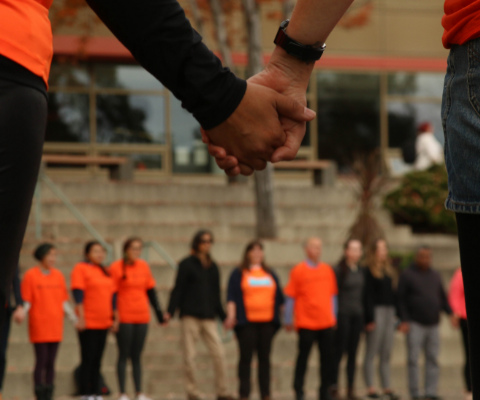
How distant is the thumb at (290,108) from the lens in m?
2.14

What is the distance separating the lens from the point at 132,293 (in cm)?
949

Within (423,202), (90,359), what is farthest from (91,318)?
(423,202)

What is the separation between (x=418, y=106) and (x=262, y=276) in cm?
1378

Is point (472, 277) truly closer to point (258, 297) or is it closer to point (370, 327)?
point (258, 297)

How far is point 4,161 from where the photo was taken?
4.93ft

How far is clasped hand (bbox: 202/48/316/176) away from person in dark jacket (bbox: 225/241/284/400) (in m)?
7.51

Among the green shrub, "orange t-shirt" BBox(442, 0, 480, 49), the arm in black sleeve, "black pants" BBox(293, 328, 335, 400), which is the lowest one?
"black pants" BBox(293, 328, 335, 400)

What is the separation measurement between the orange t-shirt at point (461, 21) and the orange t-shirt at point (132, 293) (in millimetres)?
7931

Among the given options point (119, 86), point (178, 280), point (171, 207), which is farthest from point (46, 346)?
point (119, 86)

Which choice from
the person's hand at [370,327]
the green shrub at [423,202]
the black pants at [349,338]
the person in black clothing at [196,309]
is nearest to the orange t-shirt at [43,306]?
the person in black clothing at [196,309]

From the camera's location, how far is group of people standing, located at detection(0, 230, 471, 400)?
9.04 meters

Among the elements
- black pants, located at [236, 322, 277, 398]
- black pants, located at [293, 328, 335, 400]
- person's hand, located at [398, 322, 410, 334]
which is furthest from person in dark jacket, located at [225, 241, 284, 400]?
person's hand, located at [398, 322, 410, 334]

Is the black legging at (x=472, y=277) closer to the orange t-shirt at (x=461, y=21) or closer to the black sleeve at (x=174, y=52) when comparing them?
the orange t-shirt at (x=461, y=21)

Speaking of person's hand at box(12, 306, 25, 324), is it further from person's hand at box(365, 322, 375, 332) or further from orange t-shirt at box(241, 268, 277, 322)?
person's hand at box(365, 322, 375, 332)
